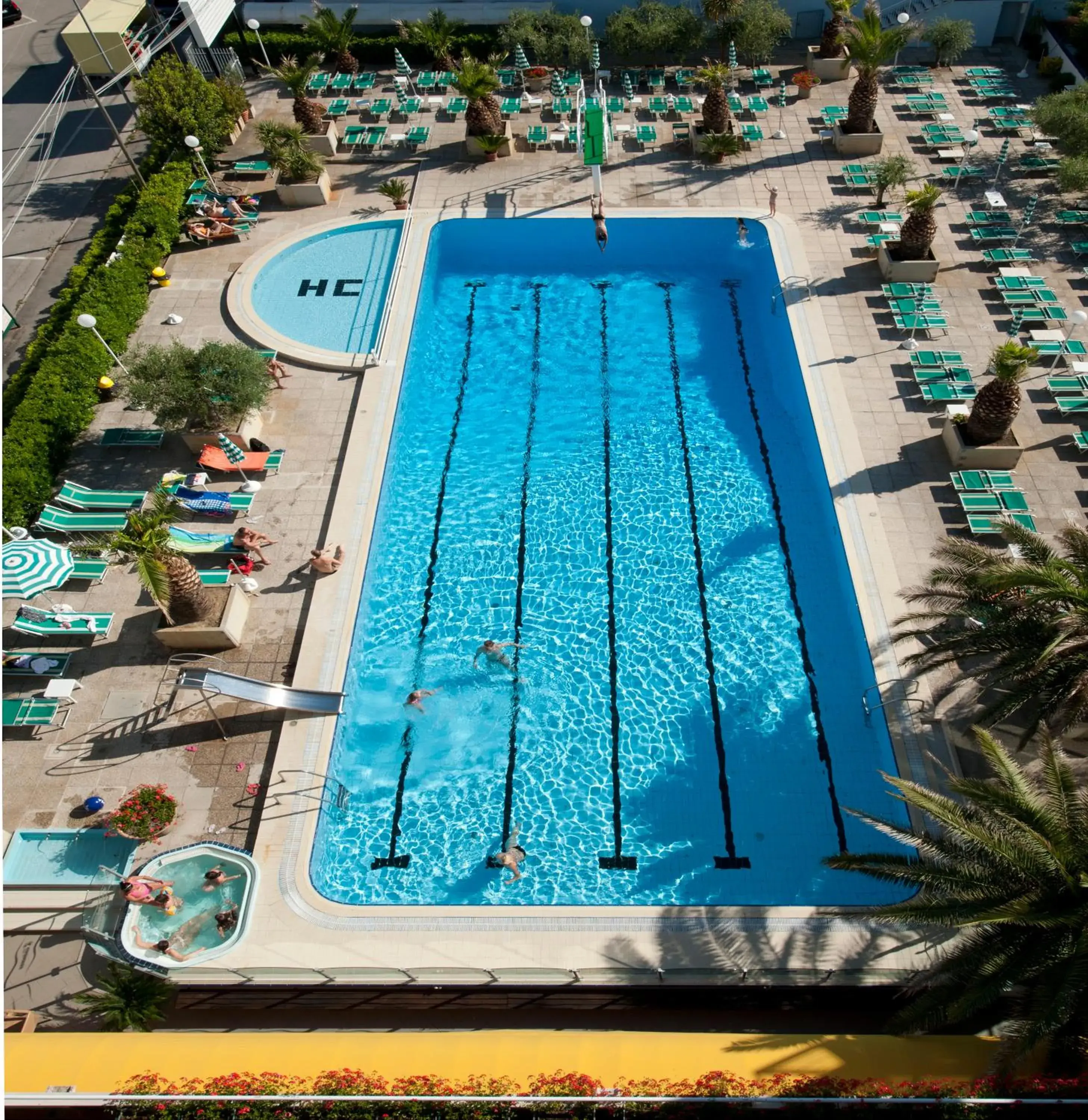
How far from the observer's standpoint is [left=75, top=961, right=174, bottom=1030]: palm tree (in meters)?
10.9

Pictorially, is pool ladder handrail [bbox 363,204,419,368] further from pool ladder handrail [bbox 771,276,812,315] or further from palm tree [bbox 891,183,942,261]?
palm tree [bbox 891,183,942,261]

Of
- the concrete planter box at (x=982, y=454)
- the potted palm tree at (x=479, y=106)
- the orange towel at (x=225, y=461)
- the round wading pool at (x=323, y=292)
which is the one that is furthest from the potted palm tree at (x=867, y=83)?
the orange towel at (x=225, y=461)

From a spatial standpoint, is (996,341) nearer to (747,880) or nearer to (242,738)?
(747,880)

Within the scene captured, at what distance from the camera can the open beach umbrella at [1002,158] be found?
72.3ft

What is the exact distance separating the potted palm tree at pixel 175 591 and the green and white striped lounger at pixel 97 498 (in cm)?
133

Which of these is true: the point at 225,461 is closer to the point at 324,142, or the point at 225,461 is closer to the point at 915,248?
the point at 324,142

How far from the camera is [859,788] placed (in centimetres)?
1325

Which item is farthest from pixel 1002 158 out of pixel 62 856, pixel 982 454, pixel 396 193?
pixel 62 856

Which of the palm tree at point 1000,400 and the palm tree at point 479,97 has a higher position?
the palm tree at point 479,97

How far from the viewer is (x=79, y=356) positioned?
18156 mm

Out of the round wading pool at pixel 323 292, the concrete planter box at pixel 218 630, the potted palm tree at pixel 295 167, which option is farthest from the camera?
the potted palm tree at pixel 295 167

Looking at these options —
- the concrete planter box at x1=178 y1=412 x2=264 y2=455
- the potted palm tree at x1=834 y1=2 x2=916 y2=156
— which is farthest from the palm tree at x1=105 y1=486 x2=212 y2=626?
the potted palm tree at x1=834 y1=2 x2=916 y2=156

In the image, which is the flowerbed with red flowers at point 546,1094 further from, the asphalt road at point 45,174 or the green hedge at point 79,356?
the asphalt road at point 45,174

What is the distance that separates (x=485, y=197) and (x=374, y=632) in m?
13.1
